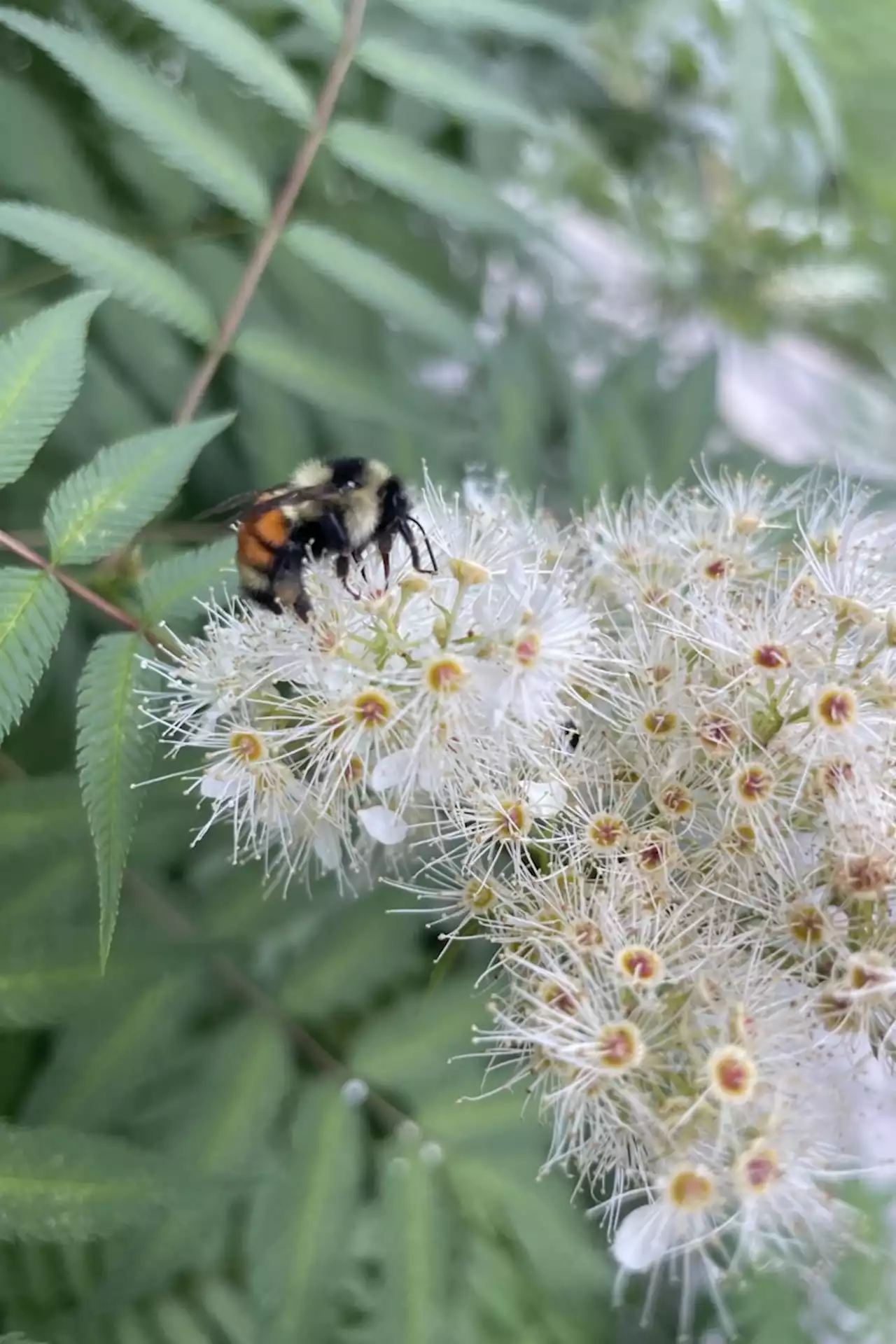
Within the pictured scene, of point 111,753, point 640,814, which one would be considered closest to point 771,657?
point 640,814

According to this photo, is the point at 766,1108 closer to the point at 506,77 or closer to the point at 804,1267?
the point at 804,1267

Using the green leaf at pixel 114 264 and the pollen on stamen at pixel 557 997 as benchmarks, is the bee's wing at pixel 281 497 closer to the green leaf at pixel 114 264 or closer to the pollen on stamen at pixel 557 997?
the green leaf at pixel 114 264

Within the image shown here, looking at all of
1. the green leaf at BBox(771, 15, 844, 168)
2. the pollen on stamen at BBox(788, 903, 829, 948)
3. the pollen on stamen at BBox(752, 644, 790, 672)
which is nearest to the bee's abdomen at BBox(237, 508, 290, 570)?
the pollen on stamen at BBox(752, 644, 790, 672)

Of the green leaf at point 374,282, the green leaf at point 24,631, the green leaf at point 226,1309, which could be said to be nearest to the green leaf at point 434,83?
the green leaf at point 374,282

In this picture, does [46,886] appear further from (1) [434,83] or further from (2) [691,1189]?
(1) [434,83]

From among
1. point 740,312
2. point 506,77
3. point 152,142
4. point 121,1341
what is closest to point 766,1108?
point 121,1341
